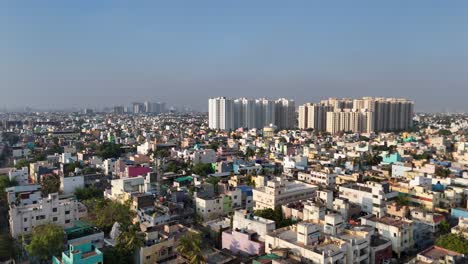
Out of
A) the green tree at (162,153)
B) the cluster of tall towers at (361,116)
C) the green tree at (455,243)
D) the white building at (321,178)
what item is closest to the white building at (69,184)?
the green tree at (162,153)

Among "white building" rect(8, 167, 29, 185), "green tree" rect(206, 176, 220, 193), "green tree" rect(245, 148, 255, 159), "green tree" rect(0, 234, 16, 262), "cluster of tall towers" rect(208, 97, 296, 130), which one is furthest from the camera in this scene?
"cluster of tall towers" rect(208, 97, 296, 130)

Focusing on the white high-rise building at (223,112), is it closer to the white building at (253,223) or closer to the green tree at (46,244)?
the white building at (253,223)

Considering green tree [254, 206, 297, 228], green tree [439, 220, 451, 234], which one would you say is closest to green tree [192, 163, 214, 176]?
green tree [254, 206, 297, 228]

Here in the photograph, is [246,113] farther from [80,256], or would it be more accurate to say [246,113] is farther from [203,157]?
[80,256]

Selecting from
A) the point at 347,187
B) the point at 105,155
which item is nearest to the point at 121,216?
the point at 347,187

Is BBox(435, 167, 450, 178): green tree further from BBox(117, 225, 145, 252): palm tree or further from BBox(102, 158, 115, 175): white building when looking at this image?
BBox(102, 158, 115, 175): white building

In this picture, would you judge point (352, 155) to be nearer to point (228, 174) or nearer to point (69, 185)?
point (228, 174)
